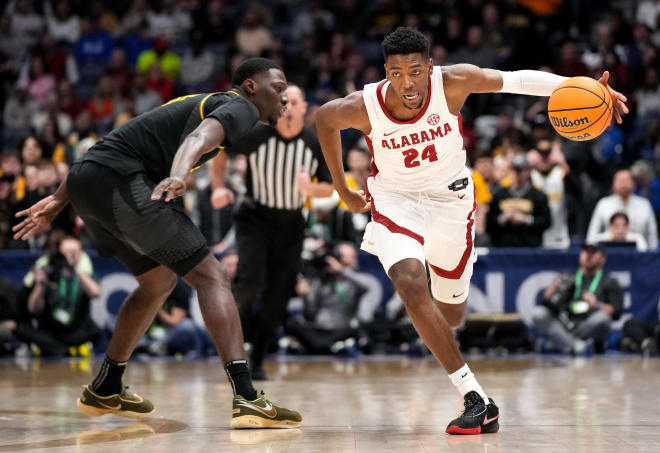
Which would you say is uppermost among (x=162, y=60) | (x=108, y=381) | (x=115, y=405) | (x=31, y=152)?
(x=162, y=60)

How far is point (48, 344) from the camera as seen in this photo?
9.81 metres

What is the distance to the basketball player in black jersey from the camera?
480 centimetres

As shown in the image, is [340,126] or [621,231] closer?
[340,126]

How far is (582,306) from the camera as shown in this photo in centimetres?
973

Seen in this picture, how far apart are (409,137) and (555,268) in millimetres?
5416

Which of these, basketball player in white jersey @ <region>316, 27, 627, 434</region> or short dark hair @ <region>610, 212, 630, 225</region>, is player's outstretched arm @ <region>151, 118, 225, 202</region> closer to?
basketball player in white jersey @ <region>316, 27, 627, 434</region>

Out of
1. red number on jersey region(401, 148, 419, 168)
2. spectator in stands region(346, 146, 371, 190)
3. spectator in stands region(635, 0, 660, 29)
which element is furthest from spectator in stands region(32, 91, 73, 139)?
red number on jersey region(401, 148, 419, 168)

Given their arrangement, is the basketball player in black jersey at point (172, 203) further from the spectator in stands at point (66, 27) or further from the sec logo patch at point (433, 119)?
the spectator in stands at point (66, 27)

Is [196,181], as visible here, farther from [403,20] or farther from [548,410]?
[548,410]

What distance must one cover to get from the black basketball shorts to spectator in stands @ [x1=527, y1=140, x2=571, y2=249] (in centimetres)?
674

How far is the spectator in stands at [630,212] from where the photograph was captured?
10.6 metres

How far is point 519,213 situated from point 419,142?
5.54 meters

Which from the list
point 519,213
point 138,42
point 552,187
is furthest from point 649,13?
point 138,42

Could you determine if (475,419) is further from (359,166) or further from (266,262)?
(359,166)
